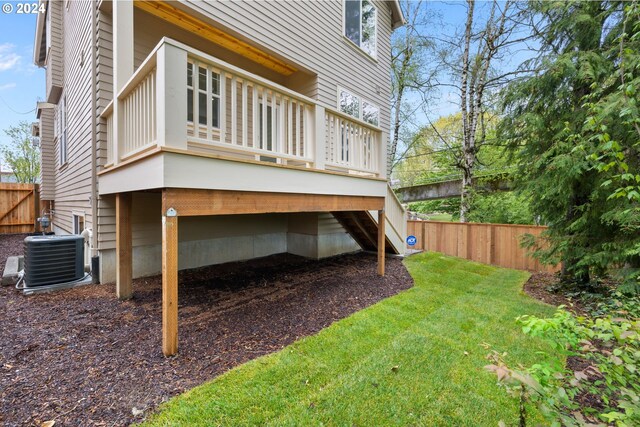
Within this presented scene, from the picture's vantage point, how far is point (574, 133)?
16.8 feet

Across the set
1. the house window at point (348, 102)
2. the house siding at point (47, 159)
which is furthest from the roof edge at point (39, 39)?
the house window at point (348, 102)

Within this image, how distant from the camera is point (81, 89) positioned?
557 cm

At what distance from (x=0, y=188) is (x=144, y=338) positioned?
41.9 ft

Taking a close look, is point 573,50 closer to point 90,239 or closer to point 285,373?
point 285,373

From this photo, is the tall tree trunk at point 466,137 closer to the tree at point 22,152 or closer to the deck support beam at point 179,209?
the deck support beam at point 179,209

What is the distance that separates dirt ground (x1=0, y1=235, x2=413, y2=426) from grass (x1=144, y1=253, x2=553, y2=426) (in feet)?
0.84

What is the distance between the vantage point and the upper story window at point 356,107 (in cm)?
775

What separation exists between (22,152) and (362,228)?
2199 cm

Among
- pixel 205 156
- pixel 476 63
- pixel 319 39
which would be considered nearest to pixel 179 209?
pixel 205 156

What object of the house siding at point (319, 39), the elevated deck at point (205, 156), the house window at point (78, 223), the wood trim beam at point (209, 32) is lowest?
the house window at point (78, 223)

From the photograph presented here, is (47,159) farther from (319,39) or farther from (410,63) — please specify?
(410,63)

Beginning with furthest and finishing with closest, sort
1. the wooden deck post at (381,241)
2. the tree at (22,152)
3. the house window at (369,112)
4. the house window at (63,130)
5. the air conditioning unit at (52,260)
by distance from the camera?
the tree at (22,152) → the house window at (369,112) → the house window at (63,130) → the wooden deck post at (381,241) → the air conditioning unit at (52,260)

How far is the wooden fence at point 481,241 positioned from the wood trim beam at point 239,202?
5.93 meters

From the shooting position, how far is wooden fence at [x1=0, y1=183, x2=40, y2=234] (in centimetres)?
1077
